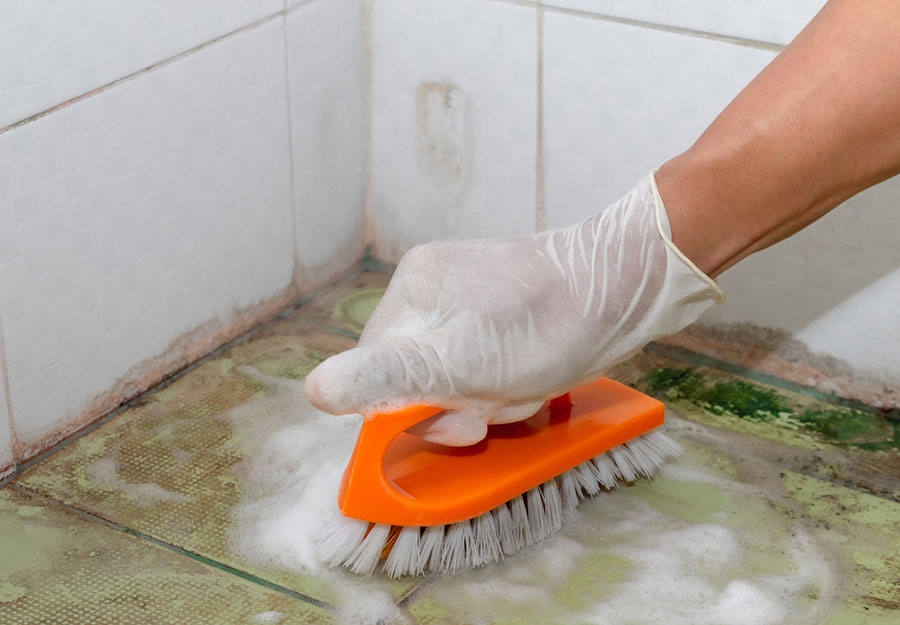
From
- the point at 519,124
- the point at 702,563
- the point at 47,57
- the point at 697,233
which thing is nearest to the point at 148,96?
the point at 47,57

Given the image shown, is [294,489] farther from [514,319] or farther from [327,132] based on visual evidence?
[327,132]

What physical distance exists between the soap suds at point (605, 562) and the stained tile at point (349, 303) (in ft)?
0.88

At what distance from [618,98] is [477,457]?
440 millimetres

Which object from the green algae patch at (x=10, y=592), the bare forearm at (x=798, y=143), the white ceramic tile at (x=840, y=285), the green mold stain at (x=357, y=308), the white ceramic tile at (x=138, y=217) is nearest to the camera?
the bare forearm at (x=798, y=143)

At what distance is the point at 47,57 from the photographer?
0.97m

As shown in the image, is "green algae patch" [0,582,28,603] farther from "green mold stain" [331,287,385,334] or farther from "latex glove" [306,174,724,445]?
"green mold stain" [331,287,385,334]

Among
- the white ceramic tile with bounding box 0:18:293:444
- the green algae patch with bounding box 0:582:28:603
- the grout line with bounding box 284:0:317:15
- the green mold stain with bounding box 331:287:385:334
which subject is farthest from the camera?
the green mold stain with bounding box 331:287:385:334

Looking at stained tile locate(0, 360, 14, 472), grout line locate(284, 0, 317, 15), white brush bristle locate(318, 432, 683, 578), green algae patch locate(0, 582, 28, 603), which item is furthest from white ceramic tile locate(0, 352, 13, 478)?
grout line locate(284, 0, 317, 15)

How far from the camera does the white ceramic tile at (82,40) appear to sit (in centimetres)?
94

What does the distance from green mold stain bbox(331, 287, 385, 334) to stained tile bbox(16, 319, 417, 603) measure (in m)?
0.07

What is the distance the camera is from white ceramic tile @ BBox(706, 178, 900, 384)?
3.64 ft

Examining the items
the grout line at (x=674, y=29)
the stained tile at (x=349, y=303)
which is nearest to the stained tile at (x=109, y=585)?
the stained tile at (x=349, y=303)

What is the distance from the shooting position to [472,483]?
0.91 metres

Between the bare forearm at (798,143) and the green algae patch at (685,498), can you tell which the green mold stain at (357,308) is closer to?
the green algae patch at (685,498)
